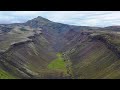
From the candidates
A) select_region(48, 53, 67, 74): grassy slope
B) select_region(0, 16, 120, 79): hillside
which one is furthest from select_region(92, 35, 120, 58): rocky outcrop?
select_region(48, 53, 67, 74): grassy slope

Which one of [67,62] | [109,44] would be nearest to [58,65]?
[67,62]

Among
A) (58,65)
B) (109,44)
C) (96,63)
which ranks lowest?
(58,65)

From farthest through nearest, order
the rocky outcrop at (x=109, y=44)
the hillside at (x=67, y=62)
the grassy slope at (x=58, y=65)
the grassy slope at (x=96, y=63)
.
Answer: the grassy slope at (x=58, y=65)
the rocky outcrop at (x=109, y=44)
the hillside at (x=67, y=62)
the grassy slope at (x=96, y=63)

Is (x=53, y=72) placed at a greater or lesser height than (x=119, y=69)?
lesser

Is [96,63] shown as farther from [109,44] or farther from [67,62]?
[67,62]

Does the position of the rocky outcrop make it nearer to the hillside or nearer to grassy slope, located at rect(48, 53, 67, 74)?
the hillside

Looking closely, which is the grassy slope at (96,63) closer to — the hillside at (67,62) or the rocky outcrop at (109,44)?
the hillside at (67,62)

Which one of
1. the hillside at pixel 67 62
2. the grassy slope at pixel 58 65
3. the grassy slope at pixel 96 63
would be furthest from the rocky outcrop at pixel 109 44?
the grassy slope at pixel 58 65

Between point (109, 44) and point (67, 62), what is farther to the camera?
point (67, 62)
